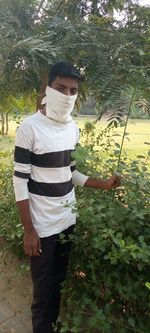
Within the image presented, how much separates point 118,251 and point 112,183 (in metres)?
0.48

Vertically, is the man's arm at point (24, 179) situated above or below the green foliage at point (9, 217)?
above

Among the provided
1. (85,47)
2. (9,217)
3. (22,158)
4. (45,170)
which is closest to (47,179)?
(45,170)

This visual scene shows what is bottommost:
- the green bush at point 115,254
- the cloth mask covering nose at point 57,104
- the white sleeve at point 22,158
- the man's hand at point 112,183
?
the green bush at point 115,254

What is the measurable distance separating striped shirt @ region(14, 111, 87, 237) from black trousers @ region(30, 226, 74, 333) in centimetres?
11

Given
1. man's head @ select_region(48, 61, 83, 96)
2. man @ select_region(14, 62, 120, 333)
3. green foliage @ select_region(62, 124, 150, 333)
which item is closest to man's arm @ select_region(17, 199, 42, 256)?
man @ select_region(14, 62, 120, 333)

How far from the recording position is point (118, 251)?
4.92ft

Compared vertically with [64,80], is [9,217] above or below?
below

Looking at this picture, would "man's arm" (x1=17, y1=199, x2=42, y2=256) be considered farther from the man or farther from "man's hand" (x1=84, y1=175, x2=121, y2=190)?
"man's hand" (x1=84, y1=175, x2=121, y2=190)

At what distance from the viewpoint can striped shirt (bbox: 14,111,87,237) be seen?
1705 mm

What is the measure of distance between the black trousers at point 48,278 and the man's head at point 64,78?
840mm

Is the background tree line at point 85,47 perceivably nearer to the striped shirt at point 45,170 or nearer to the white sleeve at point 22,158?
the striped shirt at point 45,170

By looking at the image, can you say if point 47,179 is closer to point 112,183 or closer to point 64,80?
point 112,183

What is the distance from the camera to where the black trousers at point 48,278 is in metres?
1.90

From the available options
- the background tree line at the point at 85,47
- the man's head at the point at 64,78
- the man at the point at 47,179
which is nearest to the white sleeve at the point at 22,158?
the man at the point at 47,179
